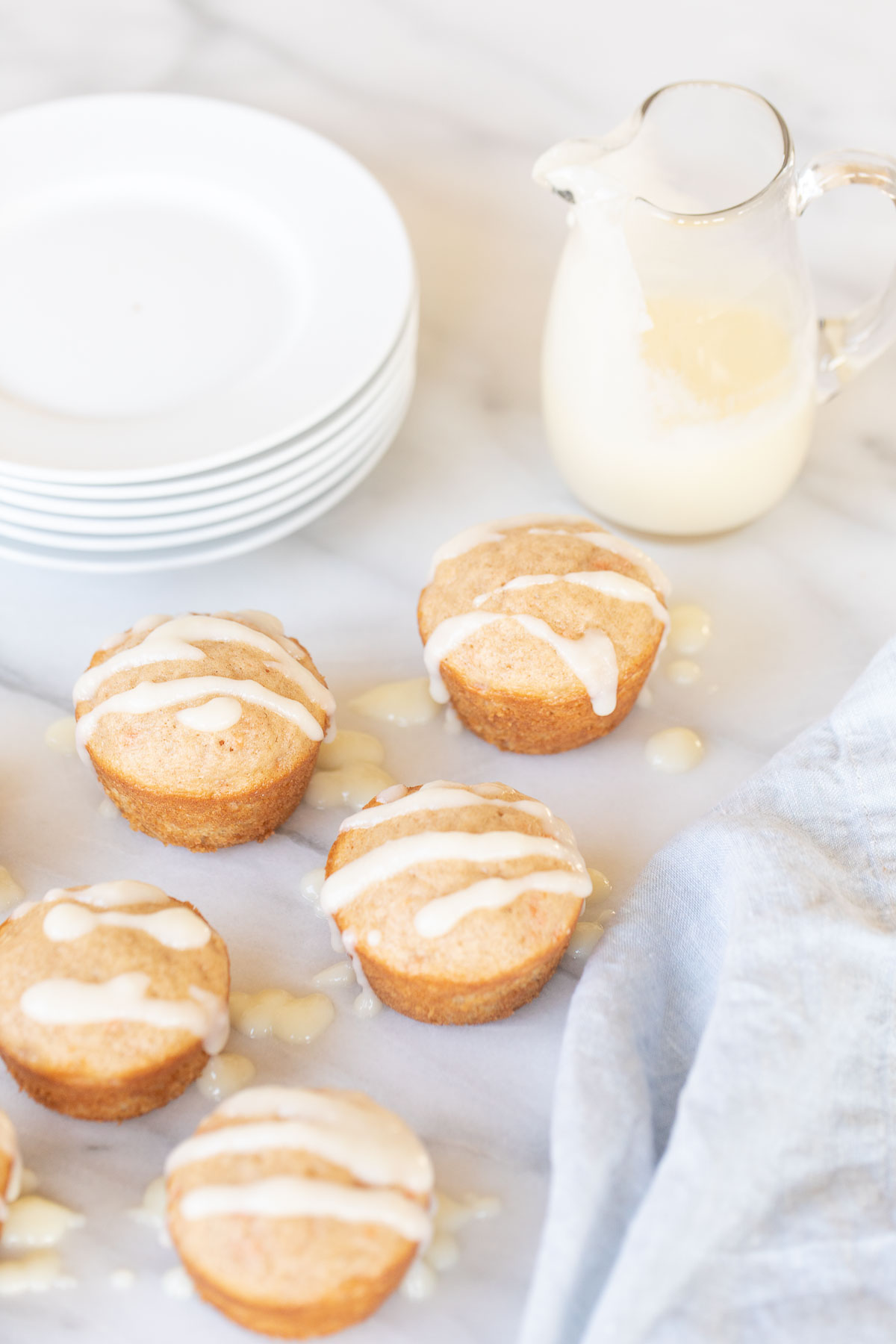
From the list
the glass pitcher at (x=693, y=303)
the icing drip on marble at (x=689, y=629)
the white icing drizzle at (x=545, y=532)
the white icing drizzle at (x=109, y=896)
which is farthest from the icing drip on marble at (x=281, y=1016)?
the glass pitcher at (x=693, y=303)

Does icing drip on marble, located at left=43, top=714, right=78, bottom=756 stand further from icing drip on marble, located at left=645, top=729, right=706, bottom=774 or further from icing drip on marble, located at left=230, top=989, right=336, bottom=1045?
icing drip on marble, located at left=645, top=729, right=706, bottom=774

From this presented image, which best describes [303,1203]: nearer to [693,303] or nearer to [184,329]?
[693,303]

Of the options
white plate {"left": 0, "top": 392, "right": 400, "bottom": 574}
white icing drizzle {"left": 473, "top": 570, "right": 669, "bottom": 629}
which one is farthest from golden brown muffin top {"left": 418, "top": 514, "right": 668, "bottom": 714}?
white plate {"left": 0, "top": 392, "right": 400, "bottom": 574}

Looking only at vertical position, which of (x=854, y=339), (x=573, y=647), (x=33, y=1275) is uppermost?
(x=854, y=339)

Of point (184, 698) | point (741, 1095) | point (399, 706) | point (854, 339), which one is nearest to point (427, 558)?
point (399, 706)

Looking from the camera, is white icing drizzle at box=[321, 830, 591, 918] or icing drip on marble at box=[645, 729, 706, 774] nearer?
white icing drizzle at box=[321, 830, 591, 918]

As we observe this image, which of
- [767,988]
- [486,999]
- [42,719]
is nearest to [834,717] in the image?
[767,988]
